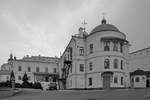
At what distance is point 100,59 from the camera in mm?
45031

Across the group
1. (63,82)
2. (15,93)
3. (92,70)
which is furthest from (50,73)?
(15,93)

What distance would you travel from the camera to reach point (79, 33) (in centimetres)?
5509

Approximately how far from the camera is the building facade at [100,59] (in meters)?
44.3

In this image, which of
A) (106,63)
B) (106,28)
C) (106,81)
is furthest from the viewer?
(106,28)

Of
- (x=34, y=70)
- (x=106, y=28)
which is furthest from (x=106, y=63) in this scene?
(x=34, y=70)

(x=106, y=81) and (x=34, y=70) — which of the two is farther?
(x=34, y=70)

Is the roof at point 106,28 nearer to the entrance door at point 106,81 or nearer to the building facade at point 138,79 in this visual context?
the entrance door at point 106,81

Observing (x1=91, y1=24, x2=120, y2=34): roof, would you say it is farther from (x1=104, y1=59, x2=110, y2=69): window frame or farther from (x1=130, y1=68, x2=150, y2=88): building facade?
(x1=130, y1=68, x2=150, y2=88): building facade

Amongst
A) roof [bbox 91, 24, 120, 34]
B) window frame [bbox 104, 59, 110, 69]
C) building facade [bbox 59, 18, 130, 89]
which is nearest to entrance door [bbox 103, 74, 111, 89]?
building facade [bbox 59, 18, 130, 89]

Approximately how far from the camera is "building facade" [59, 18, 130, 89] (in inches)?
1746

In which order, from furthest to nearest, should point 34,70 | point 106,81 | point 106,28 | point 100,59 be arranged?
point 34,70, point 106,28, point 100,59, point 106,81

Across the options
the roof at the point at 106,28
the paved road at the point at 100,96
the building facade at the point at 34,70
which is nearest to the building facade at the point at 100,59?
the roof at the point at 106,28

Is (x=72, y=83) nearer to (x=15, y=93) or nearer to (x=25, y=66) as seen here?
(x=15, y=93)

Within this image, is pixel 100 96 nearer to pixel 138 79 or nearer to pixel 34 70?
pixel 138 79
